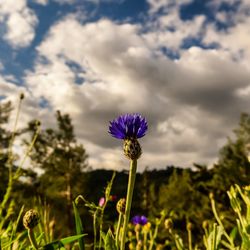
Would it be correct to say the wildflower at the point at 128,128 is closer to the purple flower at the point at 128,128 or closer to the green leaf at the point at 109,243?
the purple flower at the point at 128,128

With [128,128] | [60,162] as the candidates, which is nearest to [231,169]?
[128,128]

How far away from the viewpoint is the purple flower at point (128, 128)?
59.8 inches

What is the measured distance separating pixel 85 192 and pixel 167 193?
1051 centimetres

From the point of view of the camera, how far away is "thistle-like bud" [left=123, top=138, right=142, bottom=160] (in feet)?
4.51

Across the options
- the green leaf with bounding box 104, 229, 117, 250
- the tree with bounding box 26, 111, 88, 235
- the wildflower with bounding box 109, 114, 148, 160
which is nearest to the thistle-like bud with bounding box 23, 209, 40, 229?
the green leaf with bounding box 104, 229, 117, 250

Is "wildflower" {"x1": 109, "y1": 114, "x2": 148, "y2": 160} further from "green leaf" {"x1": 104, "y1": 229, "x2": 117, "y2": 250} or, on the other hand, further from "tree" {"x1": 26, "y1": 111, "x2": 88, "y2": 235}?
"tree" {"x1": 26, "y1": 111, "x2": 88, "y2": 235}

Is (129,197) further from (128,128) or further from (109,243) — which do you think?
(128,128)

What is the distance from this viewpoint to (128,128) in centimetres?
152

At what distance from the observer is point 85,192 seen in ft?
113

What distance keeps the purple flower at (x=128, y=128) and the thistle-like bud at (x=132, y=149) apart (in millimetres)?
53

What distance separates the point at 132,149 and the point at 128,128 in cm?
15

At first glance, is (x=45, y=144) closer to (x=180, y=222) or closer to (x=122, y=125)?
(x=180, y=222)

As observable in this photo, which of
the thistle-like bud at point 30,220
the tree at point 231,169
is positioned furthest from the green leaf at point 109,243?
the tree at point 231,169

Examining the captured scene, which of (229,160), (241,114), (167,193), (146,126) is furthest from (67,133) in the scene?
(146,126)
